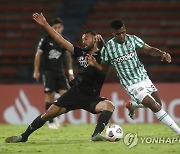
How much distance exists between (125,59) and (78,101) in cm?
87

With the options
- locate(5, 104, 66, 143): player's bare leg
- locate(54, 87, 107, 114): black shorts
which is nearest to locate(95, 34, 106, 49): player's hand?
locate(54, 87, 107, 114): black shorts

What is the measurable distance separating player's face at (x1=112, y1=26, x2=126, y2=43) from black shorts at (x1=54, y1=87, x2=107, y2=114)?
0.87 metres

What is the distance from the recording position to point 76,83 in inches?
338

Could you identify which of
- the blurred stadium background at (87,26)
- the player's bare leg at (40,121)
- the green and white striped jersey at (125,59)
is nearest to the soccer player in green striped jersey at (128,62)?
the green and white striped jersey at (125,59)

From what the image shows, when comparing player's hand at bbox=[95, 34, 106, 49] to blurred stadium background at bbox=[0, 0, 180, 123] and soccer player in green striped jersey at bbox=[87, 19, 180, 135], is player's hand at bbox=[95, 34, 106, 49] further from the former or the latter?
blurred stadium background at bbox=[0, 0, 180, 123]

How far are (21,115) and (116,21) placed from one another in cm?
687

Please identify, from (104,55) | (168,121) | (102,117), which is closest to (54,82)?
(104,55)

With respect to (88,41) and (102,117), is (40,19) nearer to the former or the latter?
(88,41)

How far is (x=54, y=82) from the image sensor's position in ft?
39.1

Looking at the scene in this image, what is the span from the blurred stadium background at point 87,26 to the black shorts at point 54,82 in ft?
15.9

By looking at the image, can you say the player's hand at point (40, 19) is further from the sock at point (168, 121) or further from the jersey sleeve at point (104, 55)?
the sock at point (168, 121)

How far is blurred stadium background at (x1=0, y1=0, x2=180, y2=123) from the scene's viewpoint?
1708cm

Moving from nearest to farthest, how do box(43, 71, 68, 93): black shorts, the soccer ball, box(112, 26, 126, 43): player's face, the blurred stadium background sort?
the soccer ball → box(112, 26, 126, 43): player's face → box(43, 71, 68, 93): black shorts → the blurred stadium background

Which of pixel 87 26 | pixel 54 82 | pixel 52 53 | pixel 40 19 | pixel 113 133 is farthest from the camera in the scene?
pixel 87 26
